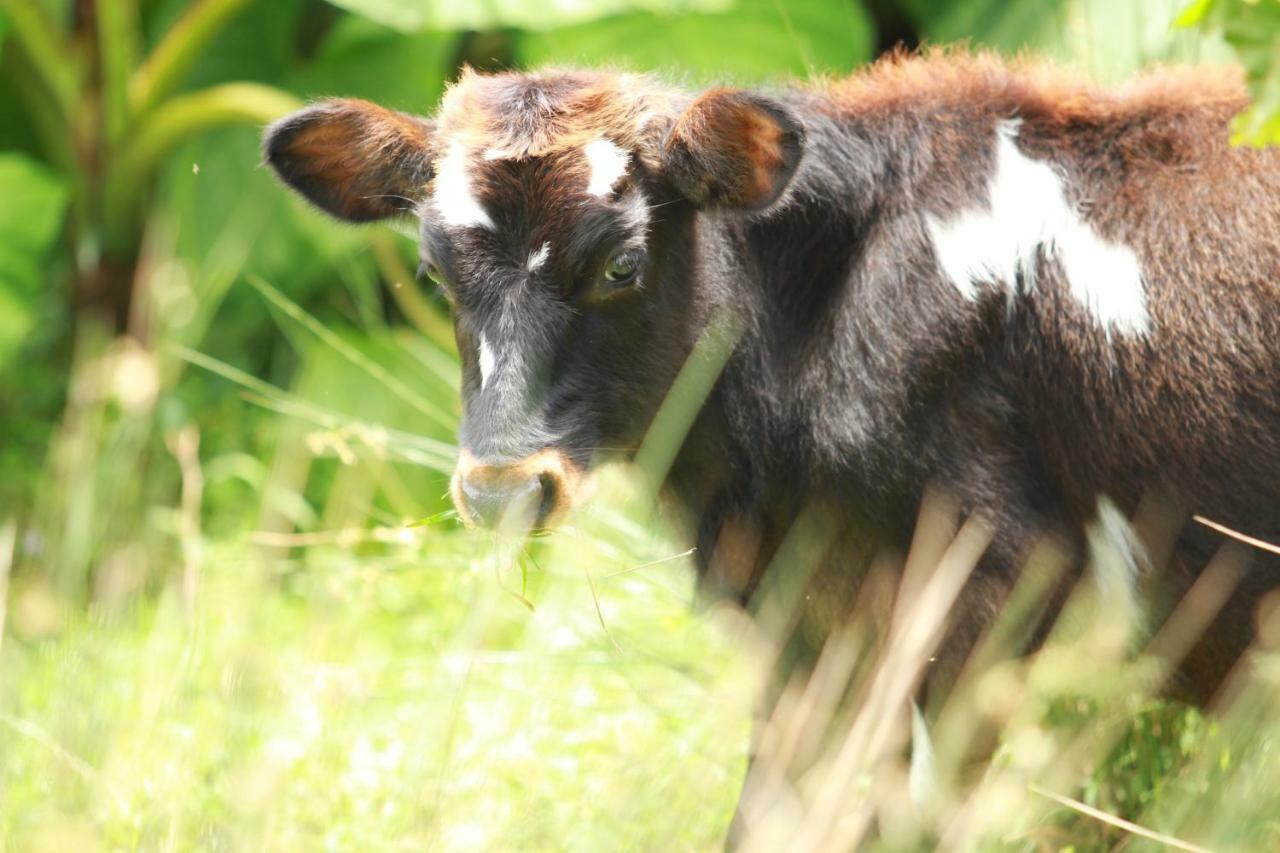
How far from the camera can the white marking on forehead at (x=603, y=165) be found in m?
4.09

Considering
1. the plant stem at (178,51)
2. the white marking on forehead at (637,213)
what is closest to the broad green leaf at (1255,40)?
the white marking on forehead at (637,213)

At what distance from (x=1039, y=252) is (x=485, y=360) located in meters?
1.53

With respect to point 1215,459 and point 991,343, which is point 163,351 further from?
point 1215,459

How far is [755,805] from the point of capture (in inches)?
170

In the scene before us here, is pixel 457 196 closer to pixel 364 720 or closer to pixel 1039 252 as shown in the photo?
pixel 1039 252

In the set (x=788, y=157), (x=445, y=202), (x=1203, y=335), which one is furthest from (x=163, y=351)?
(x=1203, y=335)

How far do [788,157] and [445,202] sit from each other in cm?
91

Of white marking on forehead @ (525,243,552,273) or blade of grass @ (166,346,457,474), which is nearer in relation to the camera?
white marking on forehead @ (525,243,552,273)

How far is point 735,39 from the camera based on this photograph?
728cm

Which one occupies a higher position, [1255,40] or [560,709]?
[1255,40]

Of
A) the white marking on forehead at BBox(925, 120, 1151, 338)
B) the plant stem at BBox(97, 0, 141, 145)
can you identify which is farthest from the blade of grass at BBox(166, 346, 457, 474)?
the plant stem at BBox(97, 0, 141, 145)

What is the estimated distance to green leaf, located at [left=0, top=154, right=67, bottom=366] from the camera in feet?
24.4

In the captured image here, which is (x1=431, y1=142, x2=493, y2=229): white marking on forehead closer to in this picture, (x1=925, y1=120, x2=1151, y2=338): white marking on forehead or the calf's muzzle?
the calf's muzzle

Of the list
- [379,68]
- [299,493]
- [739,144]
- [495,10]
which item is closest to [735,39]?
[495,10]
